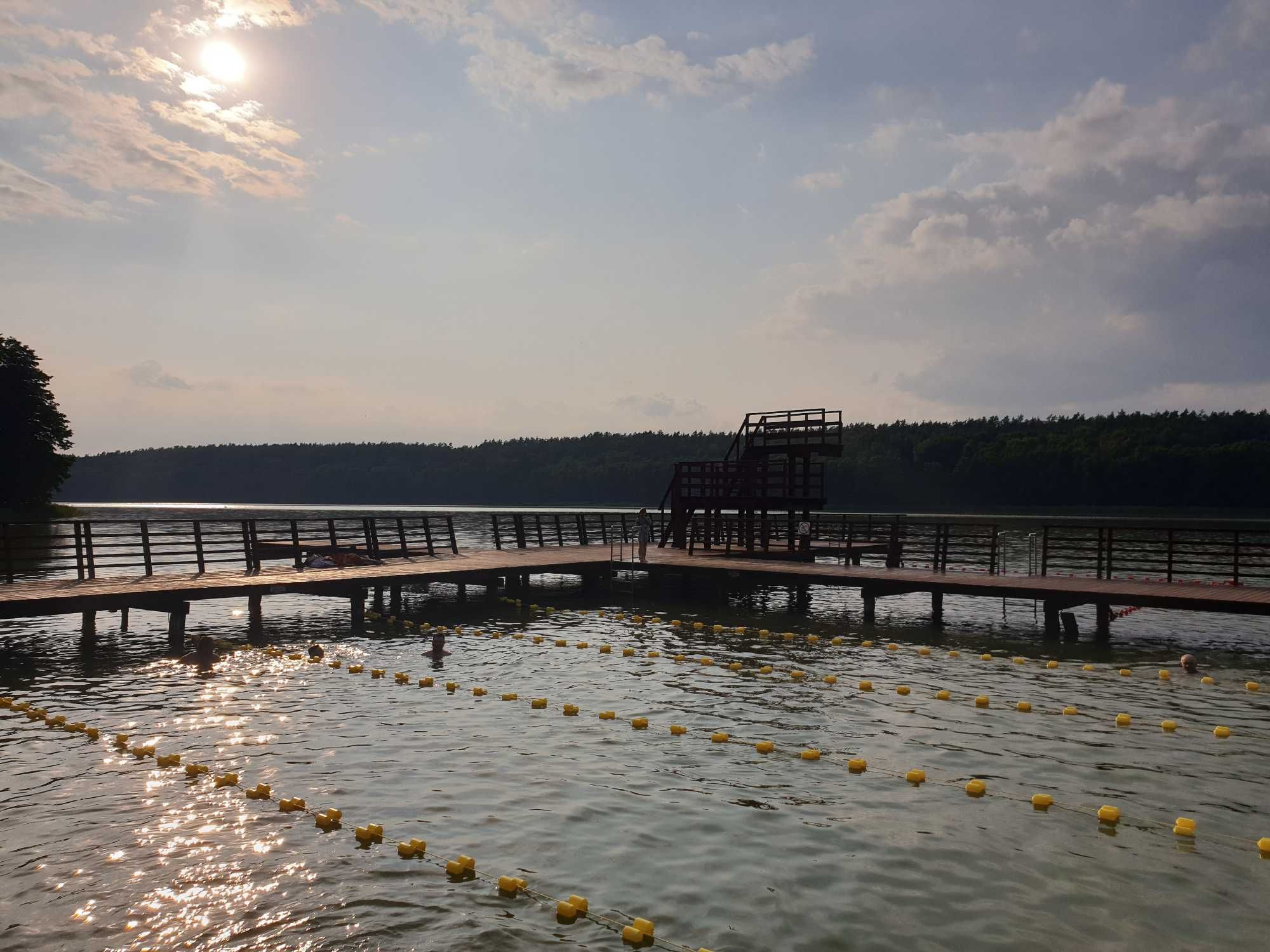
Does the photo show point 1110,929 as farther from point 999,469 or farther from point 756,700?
point 999,469

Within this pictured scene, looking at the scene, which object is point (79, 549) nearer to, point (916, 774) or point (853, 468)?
point (916, 774)

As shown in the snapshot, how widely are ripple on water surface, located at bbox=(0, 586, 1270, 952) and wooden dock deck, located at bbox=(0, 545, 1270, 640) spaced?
5.59 ft

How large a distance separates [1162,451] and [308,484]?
13982 cm

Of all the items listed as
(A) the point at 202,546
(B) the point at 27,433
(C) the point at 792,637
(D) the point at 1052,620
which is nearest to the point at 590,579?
(C) the point at 792,637

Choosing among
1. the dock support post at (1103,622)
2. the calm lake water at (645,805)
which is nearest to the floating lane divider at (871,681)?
the calm lake water at (645,805)

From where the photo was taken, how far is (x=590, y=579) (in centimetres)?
2900

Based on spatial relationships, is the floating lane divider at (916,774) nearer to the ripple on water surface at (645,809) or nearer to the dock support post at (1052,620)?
the ripple on water surface at (645,809)

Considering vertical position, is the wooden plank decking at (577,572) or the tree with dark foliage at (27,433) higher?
the tree with dark foliage at (27,433)

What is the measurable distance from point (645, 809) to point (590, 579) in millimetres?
19742

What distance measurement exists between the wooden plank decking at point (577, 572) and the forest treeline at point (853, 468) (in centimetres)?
9042

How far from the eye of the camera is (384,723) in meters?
12.7

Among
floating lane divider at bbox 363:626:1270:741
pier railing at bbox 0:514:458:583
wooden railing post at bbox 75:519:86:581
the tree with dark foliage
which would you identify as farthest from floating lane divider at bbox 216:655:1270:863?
the tree with dark foliage

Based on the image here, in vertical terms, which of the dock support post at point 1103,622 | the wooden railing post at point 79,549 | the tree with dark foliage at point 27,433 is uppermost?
the tree with dark foliage at point 27,433

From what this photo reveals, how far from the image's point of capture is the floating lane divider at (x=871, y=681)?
12.5 meters
